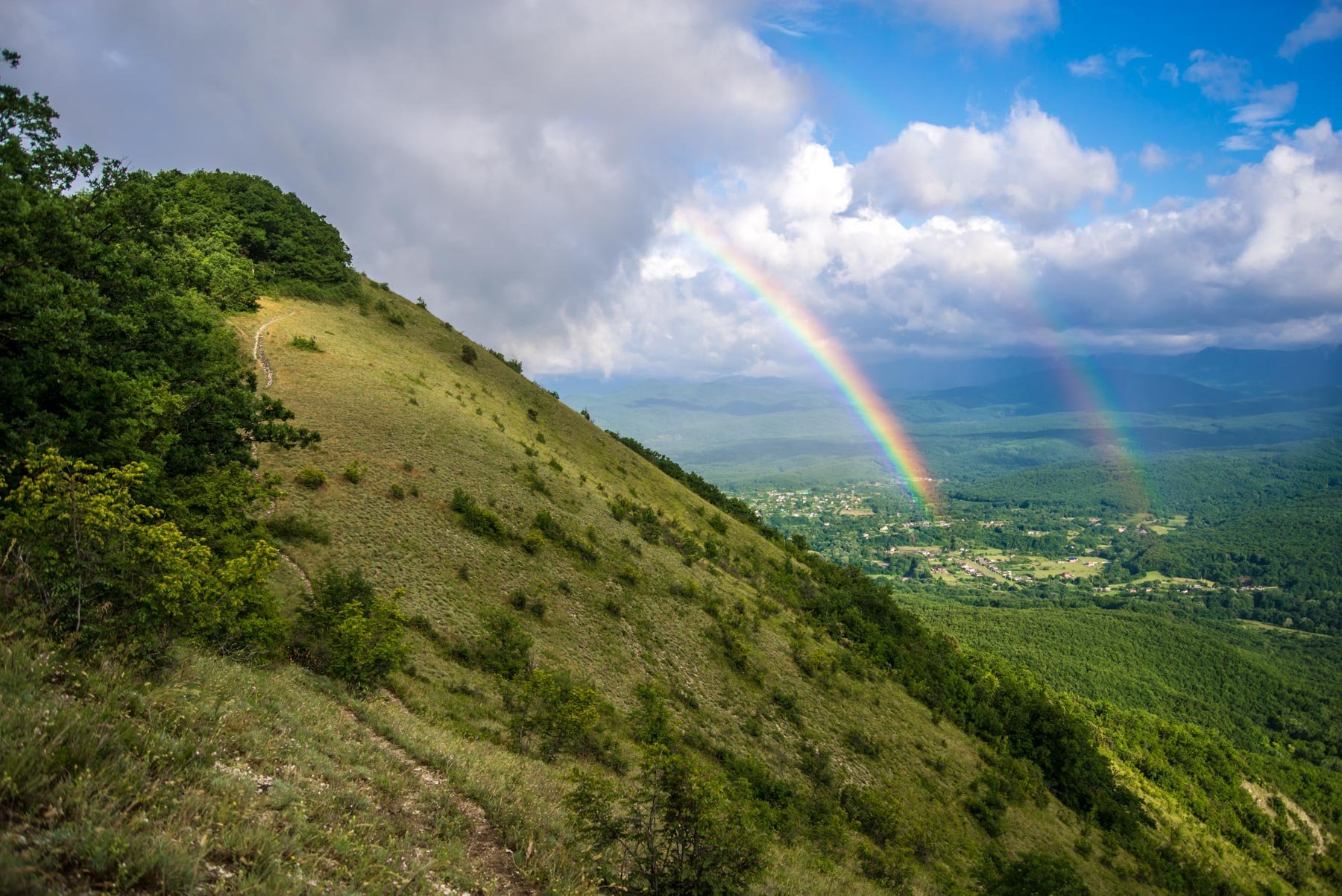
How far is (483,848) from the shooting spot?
8156 millimetres

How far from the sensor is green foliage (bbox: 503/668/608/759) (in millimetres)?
15602

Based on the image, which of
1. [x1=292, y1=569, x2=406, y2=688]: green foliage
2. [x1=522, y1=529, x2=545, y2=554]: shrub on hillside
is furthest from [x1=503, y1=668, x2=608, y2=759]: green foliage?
[x1=522, y1=529, x2=545, y2=554]: shrub on hillside

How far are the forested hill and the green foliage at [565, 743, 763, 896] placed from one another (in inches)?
3.0

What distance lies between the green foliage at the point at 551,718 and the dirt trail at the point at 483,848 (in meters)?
5.21

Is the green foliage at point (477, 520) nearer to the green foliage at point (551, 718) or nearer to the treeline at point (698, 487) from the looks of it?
the green foliage at point (551, 718)

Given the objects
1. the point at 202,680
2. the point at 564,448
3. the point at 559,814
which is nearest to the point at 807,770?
the point at 559,814

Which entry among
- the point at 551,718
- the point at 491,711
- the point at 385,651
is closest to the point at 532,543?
the point at 491,711

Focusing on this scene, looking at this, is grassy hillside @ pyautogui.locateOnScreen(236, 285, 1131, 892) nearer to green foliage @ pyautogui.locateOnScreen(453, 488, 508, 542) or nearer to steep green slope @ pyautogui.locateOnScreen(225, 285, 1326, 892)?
steep green slope @ pyautogui.locateOnScreen(225, 285, 1326, 892)

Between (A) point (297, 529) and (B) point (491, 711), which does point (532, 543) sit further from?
(B) point (491, 711)

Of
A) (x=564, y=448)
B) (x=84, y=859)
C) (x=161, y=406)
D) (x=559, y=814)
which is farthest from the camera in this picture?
(x=564, y=448)

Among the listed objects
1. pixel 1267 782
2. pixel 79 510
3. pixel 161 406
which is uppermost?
pixel 161 406

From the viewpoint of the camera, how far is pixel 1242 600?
17112 cm

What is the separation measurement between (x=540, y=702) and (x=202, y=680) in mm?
10402

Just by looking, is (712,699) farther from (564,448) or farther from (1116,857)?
(1116,857)
